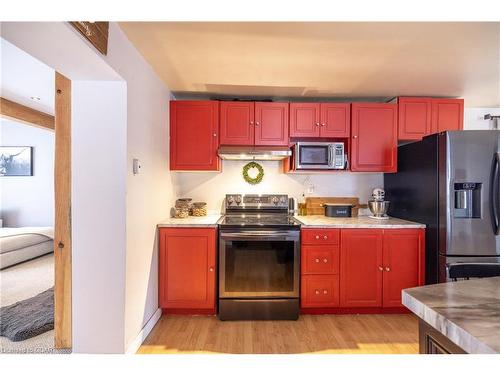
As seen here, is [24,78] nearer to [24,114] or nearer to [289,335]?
[24,114]

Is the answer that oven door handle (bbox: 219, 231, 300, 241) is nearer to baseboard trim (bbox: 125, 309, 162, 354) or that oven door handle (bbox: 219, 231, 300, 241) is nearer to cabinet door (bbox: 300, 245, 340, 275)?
cabinet door (bbox: 300, 245, 340, 275)

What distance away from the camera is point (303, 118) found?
2775 millimetres


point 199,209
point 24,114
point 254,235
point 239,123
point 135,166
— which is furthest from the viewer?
point 24,114

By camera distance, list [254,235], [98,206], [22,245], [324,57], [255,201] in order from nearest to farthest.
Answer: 1. [98,206]
2. [324,57]
3. [254,235]
4. [255,201]
5. [22,245]

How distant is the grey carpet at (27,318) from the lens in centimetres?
204

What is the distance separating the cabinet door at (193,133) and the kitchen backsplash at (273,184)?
0.39 m

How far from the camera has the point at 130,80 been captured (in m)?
1.83

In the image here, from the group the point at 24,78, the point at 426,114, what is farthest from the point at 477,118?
the point at 24,78

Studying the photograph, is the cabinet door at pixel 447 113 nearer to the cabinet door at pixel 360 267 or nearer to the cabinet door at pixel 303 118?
the cabinet door at pixel 303 118

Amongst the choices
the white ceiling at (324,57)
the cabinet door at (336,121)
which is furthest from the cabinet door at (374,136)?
the white ceiling at (324,57)

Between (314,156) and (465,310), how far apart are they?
2111 mm

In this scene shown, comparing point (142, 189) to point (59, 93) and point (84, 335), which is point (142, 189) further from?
point (84, 335)
